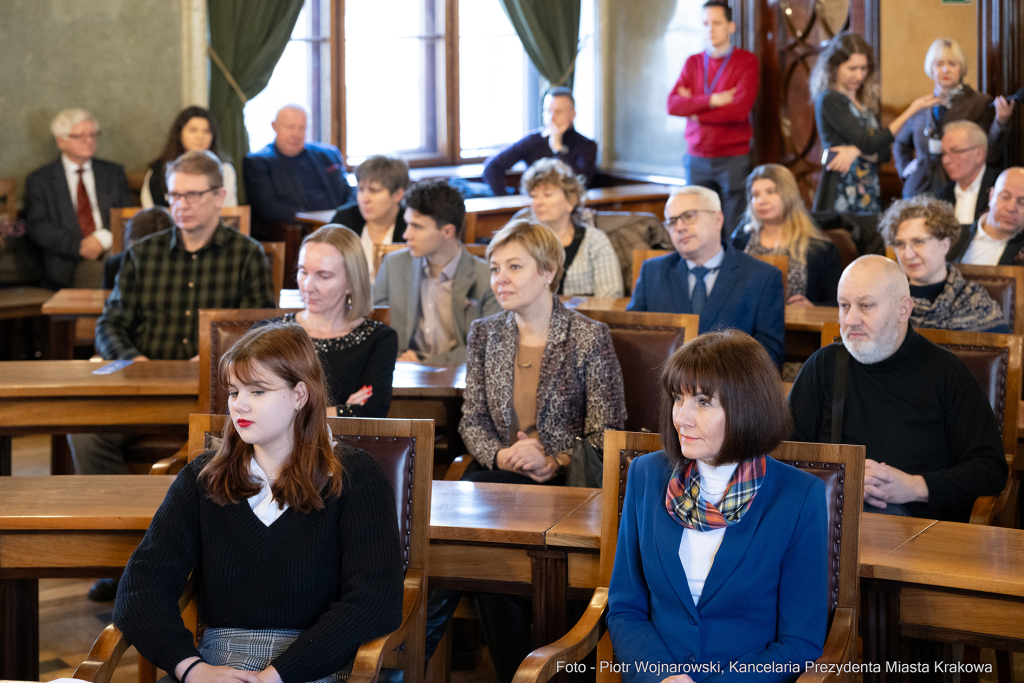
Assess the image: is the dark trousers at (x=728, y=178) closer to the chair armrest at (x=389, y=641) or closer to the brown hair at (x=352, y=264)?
the brown hair at (x=352, y=264)

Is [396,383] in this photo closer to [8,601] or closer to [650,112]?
[8,601]

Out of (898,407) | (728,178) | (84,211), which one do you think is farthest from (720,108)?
(898,407)

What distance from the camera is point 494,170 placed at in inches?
294

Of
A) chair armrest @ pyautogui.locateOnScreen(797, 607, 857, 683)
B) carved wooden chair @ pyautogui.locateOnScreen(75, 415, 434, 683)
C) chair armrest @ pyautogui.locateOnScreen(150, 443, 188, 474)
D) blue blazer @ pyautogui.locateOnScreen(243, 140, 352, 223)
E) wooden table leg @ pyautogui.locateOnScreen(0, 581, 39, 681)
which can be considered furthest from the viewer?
blue blazer @ pyautogui.locateOnScreen(243, 140, 352, 223)

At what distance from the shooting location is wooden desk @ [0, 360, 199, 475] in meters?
3.20

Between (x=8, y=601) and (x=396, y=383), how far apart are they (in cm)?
127

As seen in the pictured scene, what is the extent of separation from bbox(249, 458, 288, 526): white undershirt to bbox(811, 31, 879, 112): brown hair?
4671 mm

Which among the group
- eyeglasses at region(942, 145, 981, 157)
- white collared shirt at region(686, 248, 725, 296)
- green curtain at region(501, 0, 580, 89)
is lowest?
white collared shirt at region(686, 248, 725, 296)

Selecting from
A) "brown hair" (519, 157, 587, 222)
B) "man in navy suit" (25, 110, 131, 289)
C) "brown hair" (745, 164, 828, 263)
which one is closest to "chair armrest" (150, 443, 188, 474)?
"brown hair" (519, 157, 587, 222)

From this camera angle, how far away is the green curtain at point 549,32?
26.9ft

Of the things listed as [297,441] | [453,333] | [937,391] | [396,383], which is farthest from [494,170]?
[297,441]

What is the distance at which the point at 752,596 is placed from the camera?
1845 mm

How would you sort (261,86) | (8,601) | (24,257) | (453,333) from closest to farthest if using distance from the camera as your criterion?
(8,601) < (453,333) < (24,257) < (261,86)

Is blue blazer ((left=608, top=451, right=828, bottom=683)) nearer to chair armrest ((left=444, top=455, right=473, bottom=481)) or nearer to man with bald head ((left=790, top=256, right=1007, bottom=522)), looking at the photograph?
man with bald head ((left=790, top=256, right=1007, bottom=522))
